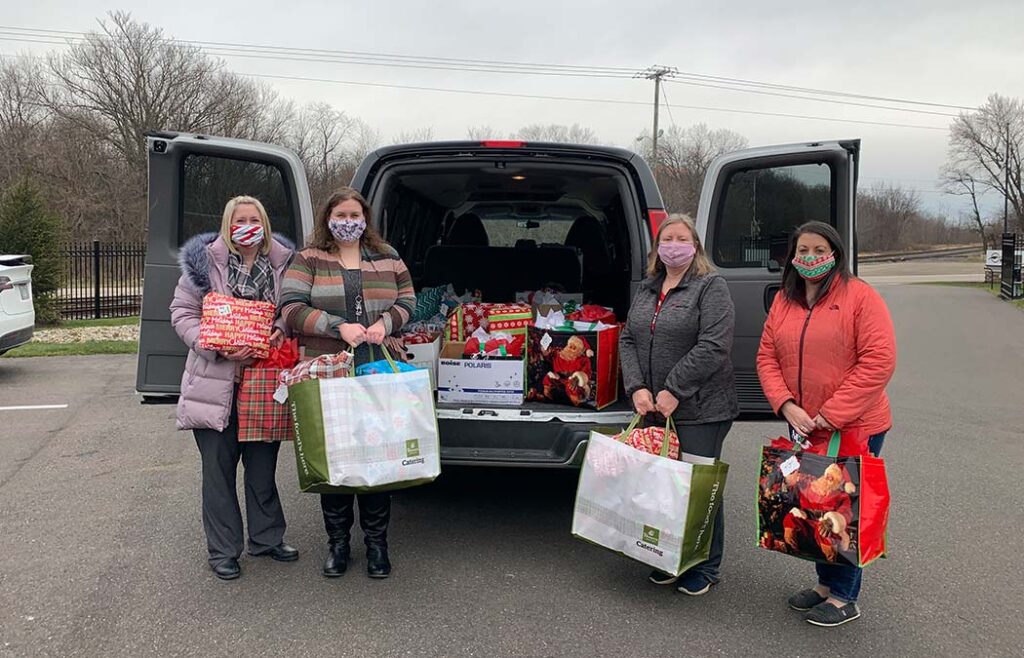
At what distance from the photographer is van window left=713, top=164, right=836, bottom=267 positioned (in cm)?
414

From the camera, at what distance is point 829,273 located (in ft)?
10.7

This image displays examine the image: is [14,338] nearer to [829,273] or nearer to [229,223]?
[229,223]

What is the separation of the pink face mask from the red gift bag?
69.3 inches

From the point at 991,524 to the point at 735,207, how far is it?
2.32 metres

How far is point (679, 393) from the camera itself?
339 cm

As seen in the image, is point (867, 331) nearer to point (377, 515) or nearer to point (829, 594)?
point (829, 594)

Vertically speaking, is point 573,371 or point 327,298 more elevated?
point 327,298

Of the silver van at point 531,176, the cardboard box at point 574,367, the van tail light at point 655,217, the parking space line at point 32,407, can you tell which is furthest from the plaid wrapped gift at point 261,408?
the parking space line at point 32,407

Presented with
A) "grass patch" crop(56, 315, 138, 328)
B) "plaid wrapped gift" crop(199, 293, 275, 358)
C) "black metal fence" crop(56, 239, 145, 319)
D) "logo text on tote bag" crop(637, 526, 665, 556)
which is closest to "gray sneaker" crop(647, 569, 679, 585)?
"logo text on tote bag" crop(637, 526, 665, 556)

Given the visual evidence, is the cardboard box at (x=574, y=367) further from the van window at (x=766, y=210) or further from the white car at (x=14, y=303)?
the white car at (x=14, y=303)

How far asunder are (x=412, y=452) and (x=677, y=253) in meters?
Answer: 1.43

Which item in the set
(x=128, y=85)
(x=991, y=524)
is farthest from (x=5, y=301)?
(x=128, y=85)

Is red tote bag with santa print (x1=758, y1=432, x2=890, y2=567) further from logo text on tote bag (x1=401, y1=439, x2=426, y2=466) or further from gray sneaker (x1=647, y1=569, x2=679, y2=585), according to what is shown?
logo text on tote bag (x1=401, y1=439, x2=426, y2=466)

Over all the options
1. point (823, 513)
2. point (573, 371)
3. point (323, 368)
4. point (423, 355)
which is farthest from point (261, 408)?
point (823, 513)
